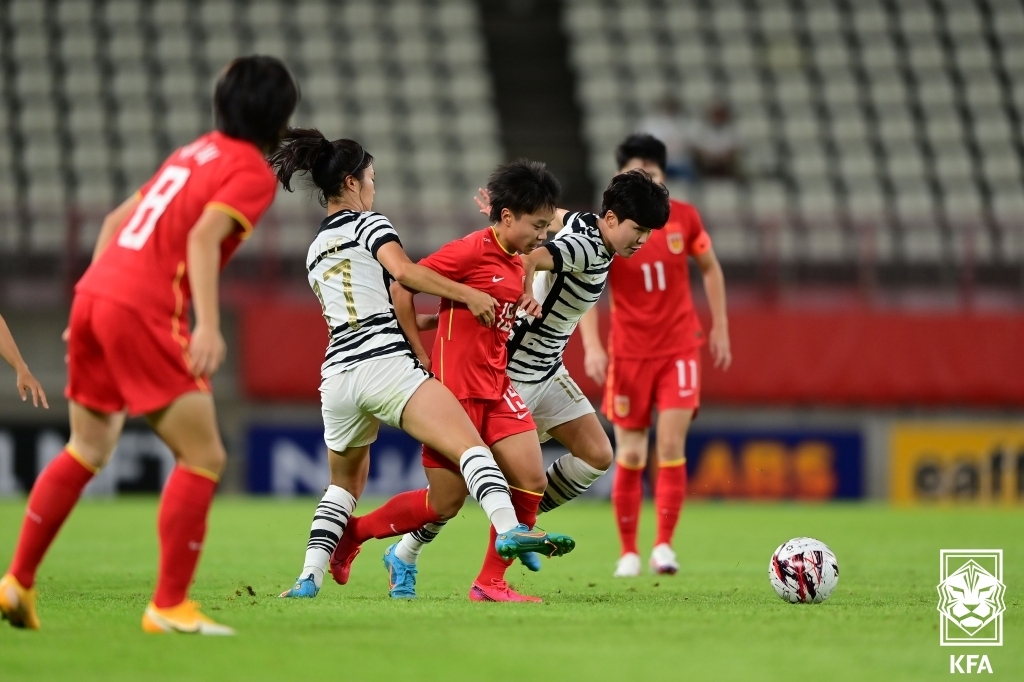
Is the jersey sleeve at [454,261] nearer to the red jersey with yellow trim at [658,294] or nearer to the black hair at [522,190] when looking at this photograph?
the black hair at [522,190]

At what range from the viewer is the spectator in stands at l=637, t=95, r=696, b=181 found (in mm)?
16797

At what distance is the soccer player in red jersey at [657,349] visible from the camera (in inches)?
315

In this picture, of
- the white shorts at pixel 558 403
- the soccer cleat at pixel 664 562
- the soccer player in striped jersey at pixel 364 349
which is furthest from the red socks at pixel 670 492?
the soccer player in striped jersey at pixel 364 349

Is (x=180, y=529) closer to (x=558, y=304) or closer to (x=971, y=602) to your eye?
(x=558, y=304)

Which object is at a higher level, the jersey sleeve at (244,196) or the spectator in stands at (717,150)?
the spectator in stands at (717,150)

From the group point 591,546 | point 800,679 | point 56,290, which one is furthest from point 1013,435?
point 800,679

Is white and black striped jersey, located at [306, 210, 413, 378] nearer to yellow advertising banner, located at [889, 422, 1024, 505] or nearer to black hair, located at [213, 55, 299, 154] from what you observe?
black hair, located at [213, 55, 299, 154]

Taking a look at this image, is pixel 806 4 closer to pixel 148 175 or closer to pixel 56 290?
pixel 148 175

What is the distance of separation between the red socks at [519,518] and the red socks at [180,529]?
1.67m

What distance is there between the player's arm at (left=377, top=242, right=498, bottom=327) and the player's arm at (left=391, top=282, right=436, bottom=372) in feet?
0.55

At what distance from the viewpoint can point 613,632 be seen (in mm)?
4801

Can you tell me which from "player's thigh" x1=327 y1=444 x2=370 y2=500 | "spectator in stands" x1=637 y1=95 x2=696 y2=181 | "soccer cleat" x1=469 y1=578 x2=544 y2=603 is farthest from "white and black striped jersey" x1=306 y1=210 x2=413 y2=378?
"spectator in stands" x1=637 y1=95 x2=696 y2=181

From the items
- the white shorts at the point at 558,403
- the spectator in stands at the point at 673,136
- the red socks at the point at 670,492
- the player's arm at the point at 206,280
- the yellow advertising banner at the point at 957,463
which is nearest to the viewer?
the player's arm at the point at 206,280

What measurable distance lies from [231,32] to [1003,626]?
15632 mm
